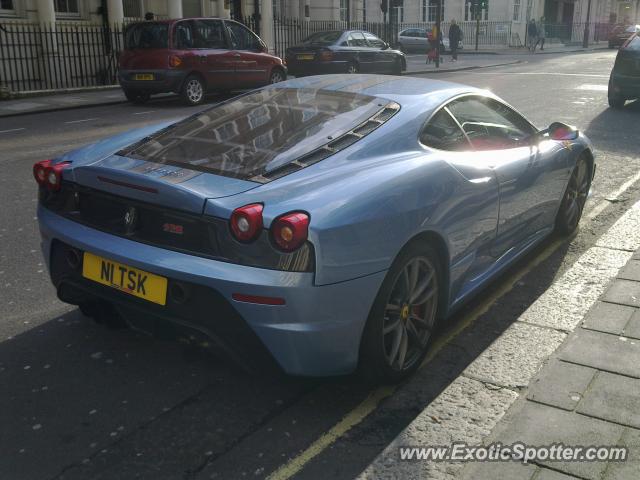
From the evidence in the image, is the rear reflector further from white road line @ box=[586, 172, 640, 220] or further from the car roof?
white road line @ box=[586, 172, 640, 220]

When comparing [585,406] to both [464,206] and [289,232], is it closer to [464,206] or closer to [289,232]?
[464,206]

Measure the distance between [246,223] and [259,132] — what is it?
976 millimetres

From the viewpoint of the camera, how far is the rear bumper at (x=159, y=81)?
14.1m

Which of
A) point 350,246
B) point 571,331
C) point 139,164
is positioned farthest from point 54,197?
point 571,331

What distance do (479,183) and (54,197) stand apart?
2159 millimetres

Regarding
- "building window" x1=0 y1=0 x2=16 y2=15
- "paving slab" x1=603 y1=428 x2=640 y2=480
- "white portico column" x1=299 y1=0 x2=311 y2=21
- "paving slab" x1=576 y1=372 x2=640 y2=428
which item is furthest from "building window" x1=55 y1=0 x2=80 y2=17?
"paving slab" x1=603 y1=428 x2=640 y2=480

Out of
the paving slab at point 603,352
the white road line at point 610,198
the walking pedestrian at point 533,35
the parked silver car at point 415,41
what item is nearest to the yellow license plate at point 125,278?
the paving slab at point 603,352

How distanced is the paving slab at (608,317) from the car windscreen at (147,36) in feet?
39.6

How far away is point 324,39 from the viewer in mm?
20250

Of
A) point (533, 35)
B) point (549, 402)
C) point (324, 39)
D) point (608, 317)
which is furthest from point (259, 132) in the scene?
point (533, 35)

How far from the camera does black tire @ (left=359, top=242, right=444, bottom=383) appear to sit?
120 inches

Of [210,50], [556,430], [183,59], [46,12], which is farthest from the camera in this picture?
[46,12]

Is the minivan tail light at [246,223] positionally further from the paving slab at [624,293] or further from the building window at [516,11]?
the building window at [516,11]

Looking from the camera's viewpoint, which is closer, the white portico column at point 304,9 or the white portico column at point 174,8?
the white portico column at point 174,8
